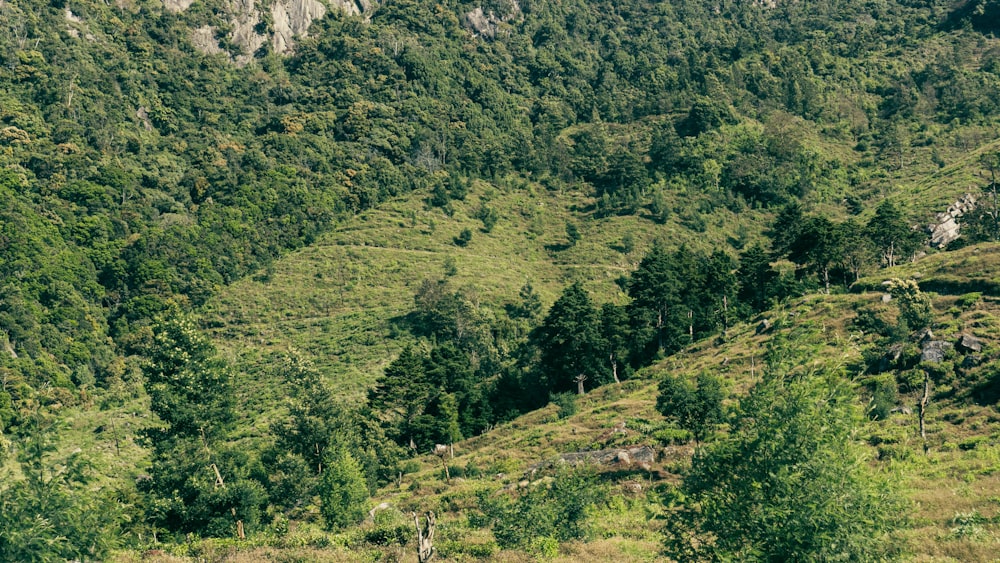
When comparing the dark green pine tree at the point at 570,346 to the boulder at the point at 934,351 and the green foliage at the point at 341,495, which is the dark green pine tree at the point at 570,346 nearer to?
the boulder at the point at 934,351

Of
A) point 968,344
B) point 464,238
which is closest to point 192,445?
point 968,344

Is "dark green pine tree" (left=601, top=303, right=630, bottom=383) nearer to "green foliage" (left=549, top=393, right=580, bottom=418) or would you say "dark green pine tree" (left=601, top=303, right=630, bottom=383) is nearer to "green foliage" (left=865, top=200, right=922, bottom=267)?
"green foliage" (left=549, top=393, right=580, bottom=418)

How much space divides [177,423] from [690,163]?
418ft

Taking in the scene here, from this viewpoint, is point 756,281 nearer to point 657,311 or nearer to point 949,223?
point 657,311

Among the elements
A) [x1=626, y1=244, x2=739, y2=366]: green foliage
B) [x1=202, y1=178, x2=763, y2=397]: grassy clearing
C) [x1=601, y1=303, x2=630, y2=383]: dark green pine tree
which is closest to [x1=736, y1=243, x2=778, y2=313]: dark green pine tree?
[x1=626, y1=244, x2=739, y2=366]: green foliage

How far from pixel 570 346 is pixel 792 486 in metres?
59.6

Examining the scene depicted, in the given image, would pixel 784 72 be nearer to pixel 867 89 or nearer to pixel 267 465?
pixel 867 89

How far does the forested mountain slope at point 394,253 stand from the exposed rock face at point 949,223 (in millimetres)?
2464

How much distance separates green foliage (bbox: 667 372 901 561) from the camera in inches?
611

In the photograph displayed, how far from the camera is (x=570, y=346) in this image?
2972 inches

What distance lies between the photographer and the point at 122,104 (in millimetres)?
187375

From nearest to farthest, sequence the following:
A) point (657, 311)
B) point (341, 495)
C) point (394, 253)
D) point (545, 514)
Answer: point (545, 514)
point (341, 495)
point (657, 311)
point (394, 253)

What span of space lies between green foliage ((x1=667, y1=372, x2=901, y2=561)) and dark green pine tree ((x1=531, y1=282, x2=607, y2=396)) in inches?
2251

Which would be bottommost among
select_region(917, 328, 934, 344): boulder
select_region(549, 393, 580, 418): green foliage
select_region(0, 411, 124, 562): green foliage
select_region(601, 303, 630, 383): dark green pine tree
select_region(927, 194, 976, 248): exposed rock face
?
select_region(549, 393, 580, 418): green foliage
